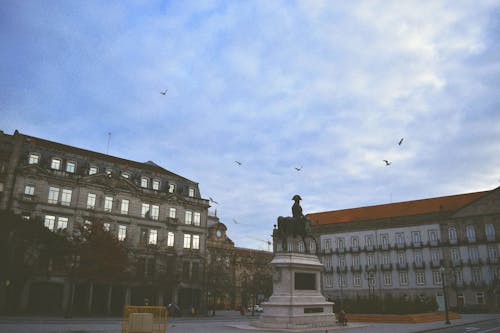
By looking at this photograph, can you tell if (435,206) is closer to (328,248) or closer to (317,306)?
A: (328,248)

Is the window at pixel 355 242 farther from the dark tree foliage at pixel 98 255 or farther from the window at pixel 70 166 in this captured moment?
the window at pixel 70 166

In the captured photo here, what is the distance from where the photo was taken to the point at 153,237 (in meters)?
54.8

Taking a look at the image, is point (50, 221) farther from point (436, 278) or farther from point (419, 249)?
point (436, 278)

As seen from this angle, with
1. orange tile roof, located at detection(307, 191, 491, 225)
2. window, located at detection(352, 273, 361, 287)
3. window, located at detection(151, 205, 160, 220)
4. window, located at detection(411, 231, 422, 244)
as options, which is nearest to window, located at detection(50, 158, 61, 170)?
window, located at detection(151, 205, 160, 220)

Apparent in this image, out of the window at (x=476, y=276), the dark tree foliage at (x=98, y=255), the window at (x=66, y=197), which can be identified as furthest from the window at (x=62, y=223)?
the window at (x=476, y=276)

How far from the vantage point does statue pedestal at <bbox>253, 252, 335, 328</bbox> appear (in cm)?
2317

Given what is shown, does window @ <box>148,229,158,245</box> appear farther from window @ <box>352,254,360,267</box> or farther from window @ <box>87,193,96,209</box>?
window @ <box>352,254,360,267</box>

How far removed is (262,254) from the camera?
94188 millimetres

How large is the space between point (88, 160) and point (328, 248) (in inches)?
1794

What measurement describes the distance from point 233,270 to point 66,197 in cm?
4309

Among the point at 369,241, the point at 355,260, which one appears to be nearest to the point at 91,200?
the point at 355,260

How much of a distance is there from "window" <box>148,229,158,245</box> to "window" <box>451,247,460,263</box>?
44904mm

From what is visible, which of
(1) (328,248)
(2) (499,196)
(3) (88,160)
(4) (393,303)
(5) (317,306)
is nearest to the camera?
(5) (317,306)

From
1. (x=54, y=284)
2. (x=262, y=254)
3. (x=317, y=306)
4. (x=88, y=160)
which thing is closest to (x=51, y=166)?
(x=88, y=160)
